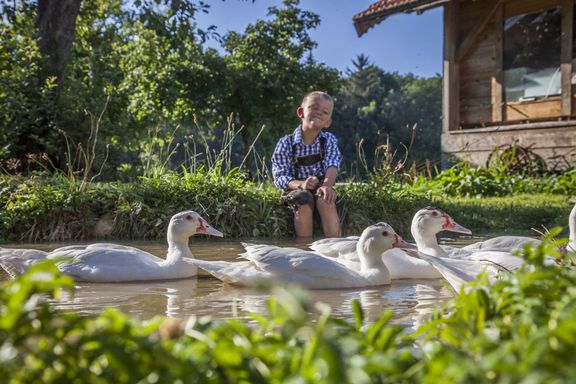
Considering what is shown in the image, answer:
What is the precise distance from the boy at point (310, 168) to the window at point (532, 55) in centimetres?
773

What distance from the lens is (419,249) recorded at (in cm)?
529

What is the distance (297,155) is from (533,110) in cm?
800

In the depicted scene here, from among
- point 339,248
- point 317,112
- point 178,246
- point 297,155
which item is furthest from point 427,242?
point 297,155

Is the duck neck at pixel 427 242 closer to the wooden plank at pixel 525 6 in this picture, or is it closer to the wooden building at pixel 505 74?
the wooden building at pixel 505 74

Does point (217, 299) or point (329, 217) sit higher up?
point (329, 217)

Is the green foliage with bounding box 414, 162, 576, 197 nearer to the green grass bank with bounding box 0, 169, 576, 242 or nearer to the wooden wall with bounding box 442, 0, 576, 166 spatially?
the wooden wall with bounding box 442, 0, 576, 166

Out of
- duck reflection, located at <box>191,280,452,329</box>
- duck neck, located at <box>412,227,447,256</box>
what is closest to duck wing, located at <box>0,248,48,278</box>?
duck reflection, located at <box>191,280,452,329</box>

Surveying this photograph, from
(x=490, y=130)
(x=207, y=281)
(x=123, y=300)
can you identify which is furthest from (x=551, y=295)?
(x=490, y=130)

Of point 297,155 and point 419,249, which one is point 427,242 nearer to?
point 419,249

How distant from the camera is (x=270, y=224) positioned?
26.2 ft

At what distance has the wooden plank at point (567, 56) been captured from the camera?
43.1ft

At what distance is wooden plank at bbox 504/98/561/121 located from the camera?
13695 mm

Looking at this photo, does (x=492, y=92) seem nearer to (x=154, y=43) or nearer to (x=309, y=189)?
(x=309, y=189)

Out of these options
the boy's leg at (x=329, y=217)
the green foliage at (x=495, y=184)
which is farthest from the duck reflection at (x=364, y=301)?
the green foliage at (x=495, y=184)
